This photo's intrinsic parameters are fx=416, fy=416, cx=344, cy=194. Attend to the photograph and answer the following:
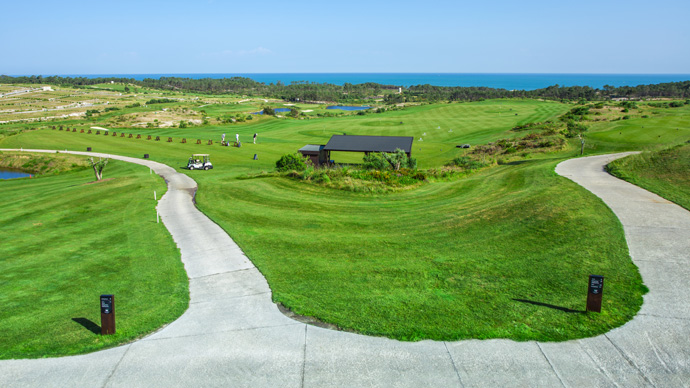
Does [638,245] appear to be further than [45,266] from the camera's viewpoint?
No

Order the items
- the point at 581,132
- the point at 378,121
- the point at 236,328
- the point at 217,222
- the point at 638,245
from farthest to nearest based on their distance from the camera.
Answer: the point at 378,121 → the point at 581,132 → the point at 217,222 → the point at 638,245 → the point at 236,328

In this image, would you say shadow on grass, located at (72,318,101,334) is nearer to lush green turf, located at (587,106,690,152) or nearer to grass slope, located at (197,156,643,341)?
grass slope, located at (197,156,643,341)

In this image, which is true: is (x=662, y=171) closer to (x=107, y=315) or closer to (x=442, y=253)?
(x=442, y=253)

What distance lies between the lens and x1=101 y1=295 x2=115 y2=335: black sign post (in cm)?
1006

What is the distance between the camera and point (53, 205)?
26.5m

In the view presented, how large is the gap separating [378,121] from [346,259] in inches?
3434

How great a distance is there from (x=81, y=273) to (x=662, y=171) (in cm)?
2928

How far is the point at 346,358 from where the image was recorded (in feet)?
29.5

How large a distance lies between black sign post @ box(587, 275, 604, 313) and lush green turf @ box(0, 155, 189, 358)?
419 inches

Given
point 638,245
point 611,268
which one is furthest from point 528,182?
point 611,268

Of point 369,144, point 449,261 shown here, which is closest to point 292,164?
point 369,144

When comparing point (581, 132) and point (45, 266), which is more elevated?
point (581, 132)

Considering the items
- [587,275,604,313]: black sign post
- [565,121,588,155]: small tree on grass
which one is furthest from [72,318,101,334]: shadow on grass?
[565,121,588,155]: small tree on grass

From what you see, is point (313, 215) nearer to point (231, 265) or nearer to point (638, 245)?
point (231, 265)
